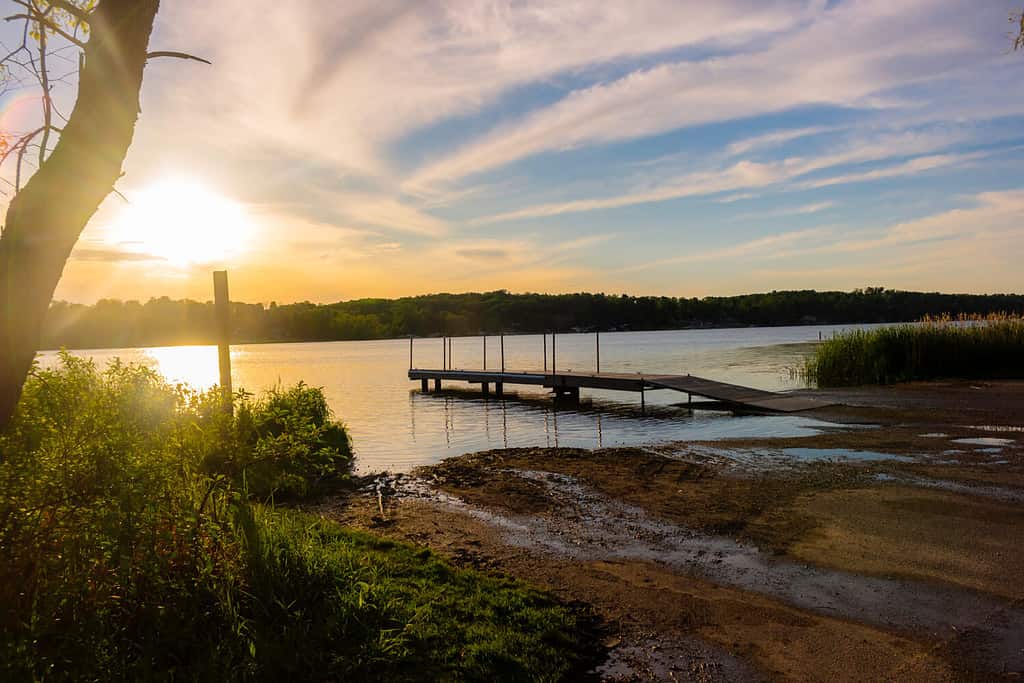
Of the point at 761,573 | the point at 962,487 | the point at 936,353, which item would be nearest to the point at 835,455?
the point at 962,487

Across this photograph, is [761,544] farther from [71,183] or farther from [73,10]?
[73,10]

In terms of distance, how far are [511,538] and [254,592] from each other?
14.1 feet

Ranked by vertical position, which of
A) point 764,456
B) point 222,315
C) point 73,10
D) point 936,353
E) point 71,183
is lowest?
point 764,456

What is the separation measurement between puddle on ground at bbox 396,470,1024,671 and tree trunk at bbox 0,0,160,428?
21.0 feet

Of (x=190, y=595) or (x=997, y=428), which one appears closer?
(x=190, y=595)

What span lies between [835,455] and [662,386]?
14.6 m

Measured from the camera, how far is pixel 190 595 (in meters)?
5.14

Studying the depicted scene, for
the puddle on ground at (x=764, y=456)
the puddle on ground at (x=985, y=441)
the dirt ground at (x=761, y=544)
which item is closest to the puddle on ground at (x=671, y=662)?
the dirt ground at (x=761, y=544)

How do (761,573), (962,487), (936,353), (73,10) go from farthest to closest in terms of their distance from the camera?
(936,353) < (962,487) < (761,573) < (73,10)

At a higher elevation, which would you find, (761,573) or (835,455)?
(761,573)

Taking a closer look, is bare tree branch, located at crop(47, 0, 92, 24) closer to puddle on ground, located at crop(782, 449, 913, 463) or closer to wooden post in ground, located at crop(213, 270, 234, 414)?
wooden post in ground, located at crop(213, 270, 234, 414)

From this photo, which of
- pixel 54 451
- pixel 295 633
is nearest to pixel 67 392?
pixel 54 451

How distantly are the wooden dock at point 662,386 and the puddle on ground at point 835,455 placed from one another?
26.9ft

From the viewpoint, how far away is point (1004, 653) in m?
5.34
